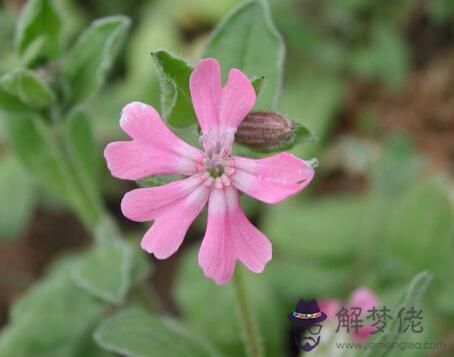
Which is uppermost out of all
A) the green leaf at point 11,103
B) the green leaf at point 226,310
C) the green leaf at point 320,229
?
the green leaf at point 11,103

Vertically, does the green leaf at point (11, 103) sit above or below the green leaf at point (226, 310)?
above

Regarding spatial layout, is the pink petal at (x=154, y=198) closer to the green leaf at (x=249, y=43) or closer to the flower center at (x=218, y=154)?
the flower center at (x=218, y=154)

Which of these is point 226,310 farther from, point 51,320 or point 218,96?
point 218,96

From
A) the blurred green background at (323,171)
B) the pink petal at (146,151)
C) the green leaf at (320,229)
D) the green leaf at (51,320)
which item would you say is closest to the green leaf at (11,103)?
the blurred green background at (323,171)

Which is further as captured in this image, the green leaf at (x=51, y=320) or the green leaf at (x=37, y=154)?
the green leaf at (x=37, y=154)

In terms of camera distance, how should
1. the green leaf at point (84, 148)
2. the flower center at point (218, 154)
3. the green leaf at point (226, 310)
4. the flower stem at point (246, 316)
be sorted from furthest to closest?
the green leaf at point (226, 310)
the green leaf at point (84, 148)
the flower stem at point (246, 316)
the flower center at point (218, 154)

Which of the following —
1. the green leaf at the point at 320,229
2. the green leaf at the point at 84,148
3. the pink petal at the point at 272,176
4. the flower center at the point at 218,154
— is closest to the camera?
the pink petal at the point at 272,176

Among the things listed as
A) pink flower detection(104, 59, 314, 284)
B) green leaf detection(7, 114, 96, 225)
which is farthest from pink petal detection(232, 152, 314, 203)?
green leaf detection(7, 114, 96, 225)

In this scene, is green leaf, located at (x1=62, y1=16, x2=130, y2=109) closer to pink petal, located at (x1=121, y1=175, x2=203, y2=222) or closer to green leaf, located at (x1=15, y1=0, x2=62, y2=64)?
green leaf, located at (x1=15, y1=0, x2=62, y2=64)
